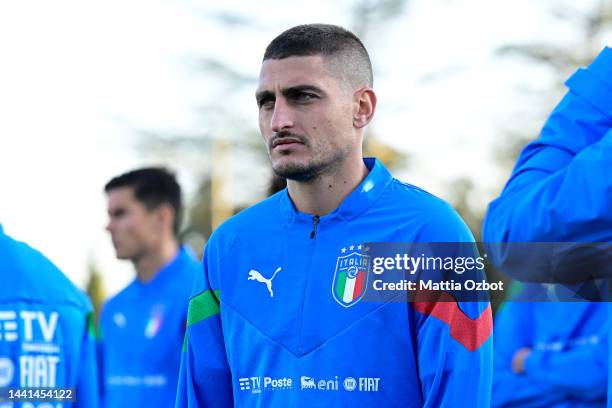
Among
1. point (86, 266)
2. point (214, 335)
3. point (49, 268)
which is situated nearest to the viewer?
point (214, 335)

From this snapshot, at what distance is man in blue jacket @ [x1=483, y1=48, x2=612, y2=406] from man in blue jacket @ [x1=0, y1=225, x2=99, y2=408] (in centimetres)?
268

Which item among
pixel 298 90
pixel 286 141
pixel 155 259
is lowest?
pixel 286 141

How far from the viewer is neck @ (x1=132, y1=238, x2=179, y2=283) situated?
8.88 meters

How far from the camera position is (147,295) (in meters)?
8.67

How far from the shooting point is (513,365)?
19.1 ft

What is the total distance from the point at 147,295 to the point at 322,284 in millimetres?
5350

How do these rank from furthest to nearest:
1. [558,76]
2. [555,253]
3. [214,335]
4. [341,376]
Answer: [558,76]
[214,335]
[341,376]
[555,253]

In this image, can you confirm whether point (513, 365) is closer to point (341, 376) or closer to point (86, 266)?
point (341, 376)

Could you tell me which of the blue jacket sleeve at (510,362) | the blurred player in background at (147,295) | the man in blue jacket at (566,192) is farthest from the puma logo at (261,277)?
the blurred player in background at (147,295)

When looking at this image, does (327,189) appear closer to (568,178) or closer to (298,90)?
(298,90)

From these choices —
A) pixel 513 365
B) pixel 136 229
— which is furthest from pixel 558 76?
pixel 513 365

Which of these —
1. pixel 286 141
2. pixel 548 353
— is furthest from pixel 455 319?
pixel 548 353

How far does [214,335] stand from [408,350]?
2.58 ft

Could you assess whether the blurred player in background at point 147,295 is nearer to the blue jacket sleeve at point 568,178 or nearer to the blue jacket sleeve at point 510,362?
the blue jacket sleeve at point 510,362
